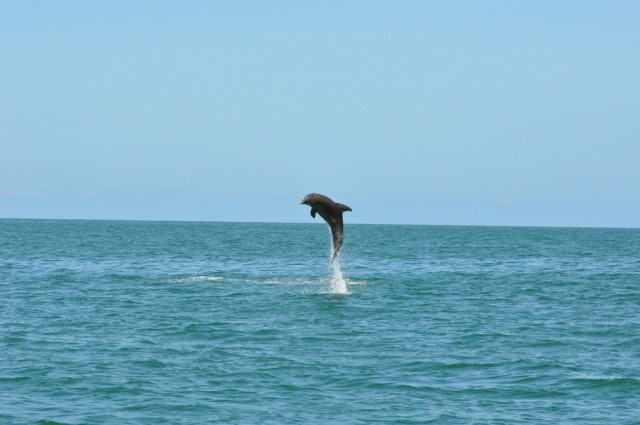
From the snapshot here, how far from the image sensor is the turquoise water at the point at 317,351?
24.3m

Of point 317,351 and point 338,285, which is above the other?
point 338,285

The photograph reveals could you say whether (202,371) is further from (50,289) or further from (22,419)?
(50,289)

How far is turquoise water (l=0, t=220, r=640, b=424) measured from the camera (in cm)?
2431

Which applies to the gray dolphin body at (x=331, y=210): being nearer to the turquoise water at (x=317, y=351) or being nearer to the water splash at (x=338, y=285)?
the turquoise water at (x=317, y=351)

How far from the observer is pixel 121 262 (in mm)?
80500

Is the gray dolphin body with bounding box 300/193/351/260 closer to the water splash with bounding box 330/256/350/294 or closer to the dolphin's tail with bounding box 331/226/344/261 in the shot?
the dolphin's tail with bounding box 331/226/344/261

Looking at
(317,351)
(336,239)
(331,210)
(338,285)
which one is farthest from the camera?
(338,285)

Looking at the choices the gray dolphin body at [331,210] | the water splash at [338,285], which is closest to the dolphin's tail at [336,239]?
the gray dolphin body at [331,210]

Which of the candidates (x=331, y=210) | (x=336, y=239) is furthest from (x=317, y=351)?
(x=336, y=239)

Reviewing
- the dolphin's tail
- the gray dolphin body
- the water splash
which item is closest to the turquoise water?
the water splash

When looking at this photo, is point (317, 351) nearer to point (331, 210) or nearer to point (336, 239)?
point (331, 210)

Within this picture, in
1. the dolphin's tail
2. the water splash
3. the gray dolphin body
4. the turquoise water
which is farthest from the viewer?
the water splash

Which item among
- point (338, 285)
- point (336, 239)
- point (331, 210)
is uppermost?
point (331, 210)

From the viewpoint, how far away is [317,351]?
31.8 metres
